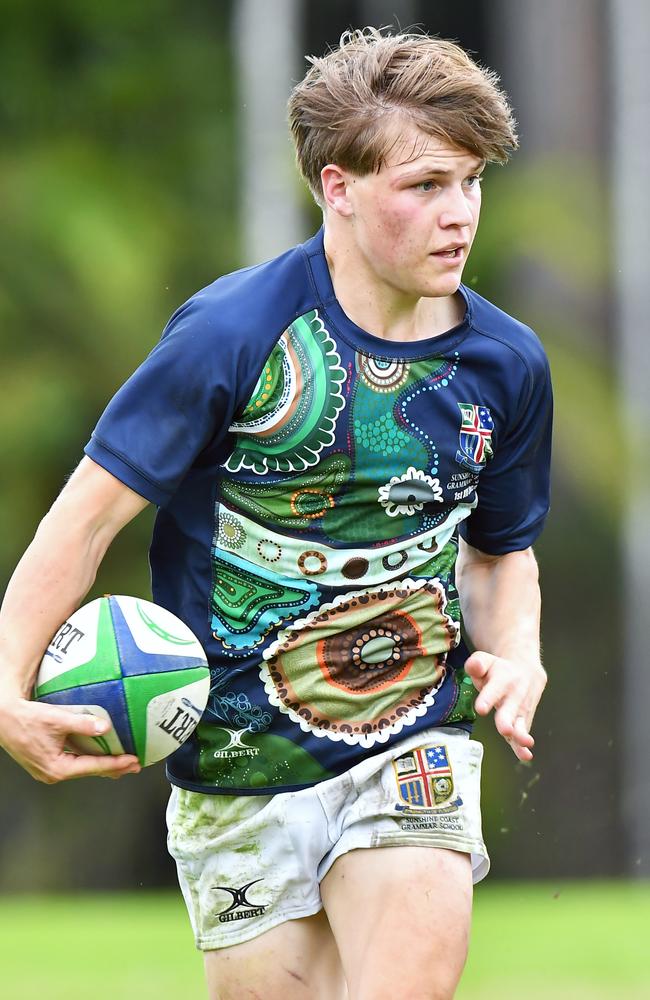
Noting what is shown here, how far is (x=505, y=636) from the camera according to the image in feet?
13.4

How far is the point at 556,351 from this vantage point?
1675 cm

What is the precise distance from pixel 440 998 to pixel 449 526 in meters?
1.09

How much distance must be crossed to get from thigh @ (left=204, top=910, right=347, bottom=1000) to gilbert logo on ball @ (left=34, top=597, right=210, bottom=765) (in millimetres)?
Result: 571

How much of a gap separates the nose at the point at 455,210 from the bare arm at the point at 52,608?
908mm

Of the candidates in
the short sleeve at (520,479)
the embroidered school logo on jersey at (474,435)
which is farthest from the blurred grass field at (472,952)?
the embroidered school logo on jersey at (474,435)

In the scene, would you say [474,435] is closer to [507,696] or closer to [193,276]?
[507,696]

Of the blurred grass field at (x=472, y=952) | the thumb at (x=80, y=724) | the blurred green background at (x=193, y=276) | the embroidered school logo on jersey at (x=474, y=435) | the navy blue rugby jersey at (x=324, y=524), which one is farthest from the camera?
the blurred green background at (x=193, y=276)

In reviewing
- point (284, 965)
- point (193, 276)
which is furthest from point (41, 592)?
point (193, 276)

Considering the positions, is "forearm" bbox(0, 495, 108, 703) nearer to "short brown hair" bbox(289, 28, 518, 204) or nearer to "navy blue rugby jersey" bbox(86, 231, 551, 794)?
"navy blue rugby jersey" bbox(86, 231, 551, 794)

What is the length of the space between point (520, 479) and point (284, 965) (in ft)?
4.26

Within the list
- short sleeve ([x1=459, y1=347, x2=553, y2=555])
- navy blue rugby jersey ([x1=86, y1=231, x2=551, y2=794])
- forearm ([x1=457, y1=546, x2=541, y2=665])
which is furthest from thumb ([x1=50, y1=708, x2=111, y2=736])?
short sleeve ([x1=459, y1=347, x2=553, y2=555])

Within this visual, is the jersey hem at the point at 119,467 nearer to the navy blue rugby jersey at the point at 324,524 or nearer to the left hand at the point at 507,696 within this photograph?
the navy blue rugby jersey at the point at 324,524

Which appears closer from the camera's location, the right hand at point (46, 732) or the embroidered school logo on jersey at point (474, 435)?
the right hand at point (46, 732)

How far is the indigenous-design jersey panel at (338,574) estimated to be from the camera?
12.6ft
